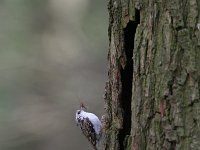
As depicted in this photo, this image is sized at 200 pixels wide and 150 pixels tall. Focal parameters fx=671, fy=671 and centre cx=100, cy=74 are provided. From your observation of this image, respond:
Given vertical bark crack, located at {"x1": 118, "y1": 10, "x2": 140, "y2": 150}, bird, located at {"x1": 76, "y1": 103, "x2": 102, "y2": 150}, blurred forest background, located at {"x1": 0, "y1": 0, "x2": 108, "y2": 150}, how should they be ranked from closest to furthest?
vertical bark crack, located at {"x1": 118, "y1": 10, "x2": 140, "y2": 150} < bird, located at {"x1": 76, "y1": 103, "x2": 102, "y2": 150} < blurred forest background, located at {"x1": 0, "y1": 0, "x2": 108, "y2": 150}

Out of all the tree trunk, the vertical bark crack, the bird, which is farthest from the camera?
the bird

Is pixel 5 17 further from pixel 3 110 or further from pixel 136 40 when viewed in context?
A: pixel 136 40

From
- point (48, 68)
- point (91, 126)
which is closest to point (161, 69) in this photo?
point (91, 126)

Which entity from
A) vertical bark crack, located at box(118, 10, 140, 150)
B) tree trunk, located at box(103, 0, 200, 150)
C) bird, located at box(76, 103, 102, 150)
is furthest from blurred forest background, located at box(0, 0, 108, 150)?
tree trunk, located at box(103, 0, 200, 150)

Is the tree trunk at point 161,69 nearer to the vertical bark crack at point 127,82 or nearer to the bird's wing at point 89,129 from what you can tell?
the vertical bark crack at point 127,82

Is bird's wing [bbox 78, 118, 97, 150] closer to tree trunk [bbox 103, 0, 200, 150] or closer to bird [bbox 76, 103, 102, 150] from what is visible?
bird [bbox 76, 103, 102, 150]

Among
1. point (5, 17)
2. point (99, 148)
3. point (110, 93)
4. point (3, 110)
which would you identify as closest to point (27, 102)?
point (3, 110)
